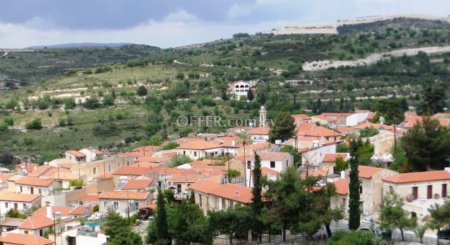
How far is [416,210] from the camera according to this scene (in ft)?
93.5

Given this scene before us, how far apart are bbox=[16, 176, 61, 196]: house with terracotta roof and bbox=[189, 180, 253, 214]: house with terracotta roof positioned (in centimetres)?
1327

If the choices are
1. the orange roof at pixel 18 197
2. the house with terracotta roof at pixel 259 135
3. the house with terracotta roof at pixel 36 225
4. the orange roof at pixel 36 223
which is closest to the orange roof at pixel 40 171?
the orange roof at pixel 18 197

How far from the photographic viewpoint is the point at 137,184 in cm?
3888

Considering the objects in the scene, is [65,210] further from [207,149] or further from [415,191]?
[415,191]

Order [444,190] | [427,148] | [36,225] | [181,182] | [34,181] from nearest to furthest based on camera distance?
[444,190] < [427,148] < [36,225] < [181,182] < [34,181]

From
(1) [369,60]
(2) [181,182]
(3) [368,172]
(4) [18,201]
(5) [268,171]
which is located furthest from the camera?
(1) [369,60]

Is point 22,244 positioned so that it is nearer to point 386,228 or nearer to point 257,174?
point 257,174

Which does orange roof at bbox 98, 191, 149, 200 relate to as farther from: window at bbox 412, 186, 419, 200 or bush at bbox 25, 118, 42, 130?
bush at bbox 25, 118, 42, 130

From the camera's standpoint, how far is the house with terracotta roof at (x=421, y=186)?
96.7 feet

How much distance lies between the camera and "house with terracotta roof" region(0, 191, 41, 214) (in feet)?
139

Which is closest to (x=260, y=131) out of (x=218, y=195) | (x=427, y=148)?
(x=218, y=195)

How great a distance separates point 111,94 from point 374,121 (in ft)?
165

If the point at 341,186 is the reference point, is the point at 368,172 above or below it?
above

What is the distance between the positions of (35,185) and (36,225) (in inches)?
435
